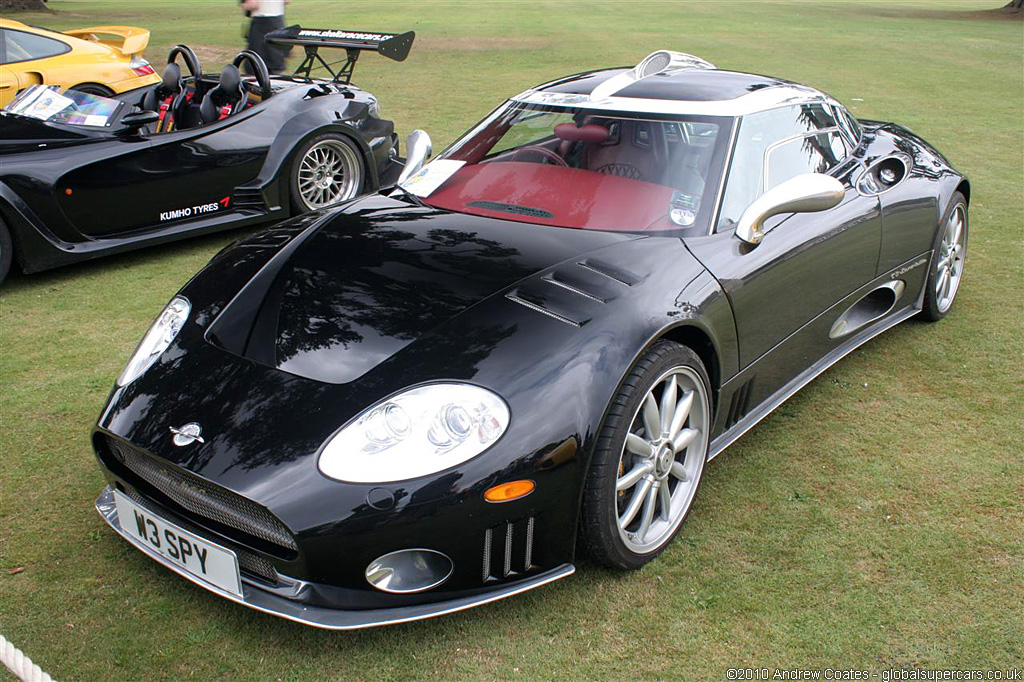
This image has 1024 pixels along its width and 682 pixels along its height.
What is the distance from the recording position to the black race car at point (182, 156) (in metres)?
4.84

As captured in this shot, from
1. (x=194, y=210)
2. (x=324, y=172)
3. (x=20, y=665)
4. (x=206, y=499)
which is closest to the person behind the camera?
(x=20, y=665)

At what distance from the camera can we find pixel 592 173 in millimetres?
3338

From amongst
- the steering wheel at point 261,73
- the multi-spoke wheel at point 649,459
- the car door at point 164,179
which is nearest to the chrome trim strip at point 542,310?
the multi-spoke wheel at point 649,459

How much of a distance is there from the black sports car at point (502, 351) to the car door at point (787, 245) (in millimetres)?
12

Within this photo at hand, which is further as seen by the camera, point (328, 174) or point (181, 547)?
point (328, 174)

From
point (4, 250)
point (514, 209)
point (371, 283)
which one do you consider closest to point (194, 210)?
point (4, 250)

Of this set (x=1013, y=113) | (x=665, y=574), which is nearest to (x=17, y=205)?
(x=665, y=574)

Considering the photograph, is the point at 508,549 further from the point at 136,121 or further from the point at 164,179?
the point at 136,121

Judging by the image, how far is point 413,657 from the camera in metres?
2.35

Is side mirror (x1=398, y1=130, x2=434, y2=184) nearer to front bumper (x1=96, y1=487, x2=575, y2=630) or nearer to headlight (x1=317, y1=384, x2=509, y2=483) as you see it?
headlight (x1=317, y1=384, x2=509, y2=483)

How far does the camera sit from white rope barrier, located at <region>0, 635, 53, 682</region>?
2186 millimetres

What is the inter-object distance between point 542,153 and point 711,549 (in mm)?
1626

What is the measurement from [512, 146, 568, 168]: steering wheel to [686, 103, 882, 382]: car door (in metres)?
0.65

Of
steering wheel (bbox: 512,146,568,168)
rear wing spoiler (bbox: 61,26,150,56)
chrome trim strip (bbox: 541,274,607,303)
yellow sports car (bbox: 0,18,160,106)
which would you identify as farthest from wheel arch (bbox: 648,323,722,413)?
rear wing spoiler (bbox: 61,26,150,56)
